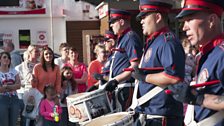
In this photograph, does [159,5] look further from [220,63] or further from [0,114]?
[0,114]

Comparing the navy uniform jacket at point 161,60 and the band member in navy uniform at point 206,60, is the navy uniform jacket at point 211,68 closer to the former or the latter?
the band member in navy uniform at point 206,60

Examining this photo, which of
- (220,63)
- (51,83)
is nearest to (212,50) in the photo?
(220,63)

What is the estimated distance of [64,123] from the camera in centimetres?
785

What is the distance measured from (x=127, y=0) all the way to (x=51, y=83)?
796 cm

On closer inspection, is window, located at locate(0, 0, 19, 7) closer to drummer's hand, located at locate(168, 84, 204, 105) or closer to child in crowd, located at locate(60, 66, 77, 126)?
child in crowd, located at locate(60, 66, 77, 126)

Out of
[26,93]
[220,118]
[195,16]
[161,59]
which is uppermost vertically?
[195,16]

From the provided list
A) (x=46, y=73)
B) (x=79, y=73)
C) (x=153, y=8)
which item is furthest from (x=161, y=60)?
(x=79, y=73)

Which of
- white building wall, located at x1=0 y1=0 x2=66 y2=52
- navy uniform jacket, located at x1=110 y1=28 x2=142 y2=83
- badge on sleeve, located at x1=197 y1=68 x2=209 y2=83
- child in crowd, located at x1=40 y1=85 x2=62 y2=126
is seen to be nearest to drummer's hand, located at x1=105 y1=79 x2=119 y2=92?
navy uniform jacket, located at x1=110 y1=28 x2=142 y2=83

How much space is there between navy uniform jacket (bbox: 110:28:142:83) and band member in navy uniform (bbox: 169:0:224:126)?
2060mm

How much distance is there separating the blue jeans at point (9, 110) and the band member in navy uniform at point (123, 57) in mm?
2761

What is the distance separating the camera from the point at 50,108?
7562 millimetres

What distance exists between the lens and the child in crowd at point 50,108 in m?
7.51

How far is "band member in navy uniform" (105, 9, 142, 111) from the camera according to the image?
193 inches

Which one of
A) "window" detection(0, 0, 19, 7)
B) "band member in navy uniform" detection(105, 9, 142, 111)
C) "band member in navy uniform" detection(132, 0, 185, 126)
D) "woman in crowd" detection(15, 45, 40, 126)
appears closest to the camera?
"band member in navy uniform" detection(132, 0, 185, 126)
